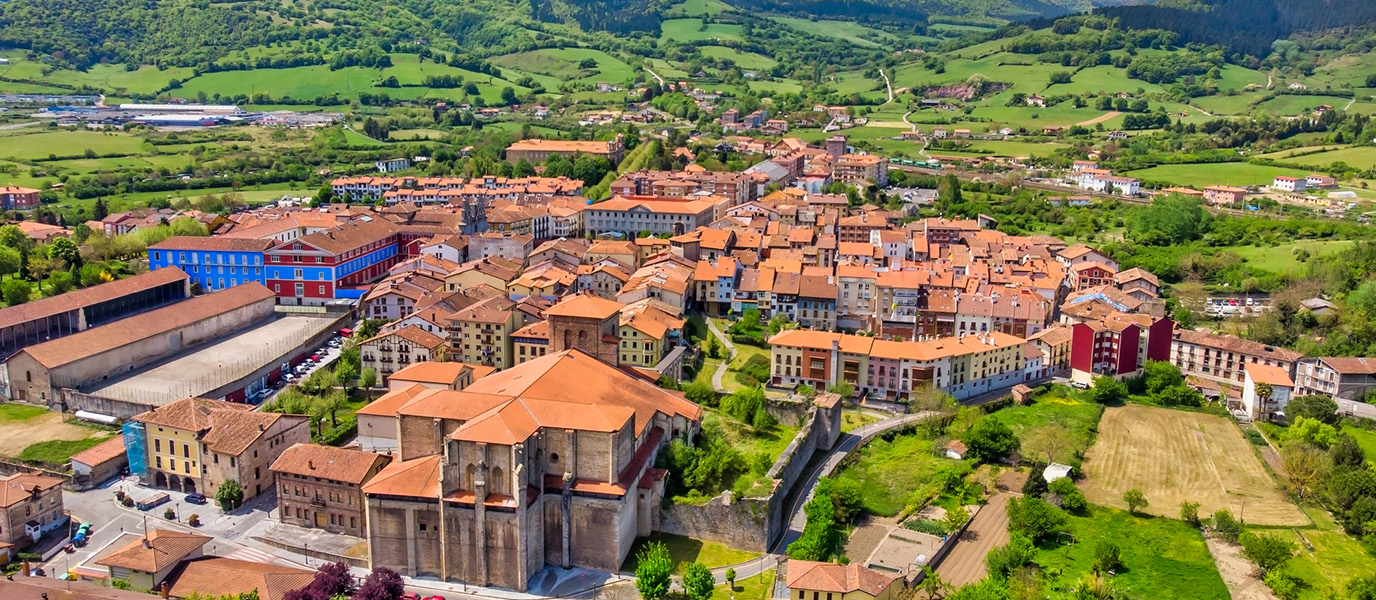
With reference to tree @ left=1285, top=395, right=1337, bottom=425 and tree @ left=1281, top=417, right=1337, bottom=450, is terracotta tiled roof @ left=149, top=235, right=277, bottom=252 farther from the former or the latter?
tree @ left=1285, top=395, right=1337, bottom=425

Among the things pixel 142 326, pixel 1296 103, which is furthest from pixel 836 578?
pixel 1296 103

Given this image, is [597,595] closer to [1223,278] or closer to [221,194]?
[1223,278]

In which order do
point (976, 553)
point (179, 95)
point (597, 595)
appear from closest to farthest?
point (597, 595) → point (976, 553) → point (179, 95)

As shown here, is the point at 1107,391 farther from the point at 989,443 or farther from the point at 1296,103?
the point at 1296,103

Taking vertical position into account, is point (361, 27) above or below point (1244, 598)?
above

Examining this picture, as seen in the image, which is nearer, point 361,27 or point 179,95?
point 179,95

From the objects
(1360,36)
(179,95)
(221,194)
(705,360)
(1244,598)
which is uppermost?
(1360,36)

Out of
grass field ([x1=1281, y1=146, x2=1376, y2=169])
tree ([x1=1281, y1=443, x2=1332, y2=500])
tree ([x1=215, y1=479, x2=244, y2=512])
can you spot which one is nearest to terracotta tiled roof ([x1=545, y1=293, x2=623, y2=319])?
tree ([x1=215, y1=479, x2=244, y2=512])

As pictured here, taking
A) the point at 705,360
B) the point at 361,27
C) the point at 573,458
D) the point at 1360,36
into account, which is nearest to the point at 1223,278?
the point at 705,360

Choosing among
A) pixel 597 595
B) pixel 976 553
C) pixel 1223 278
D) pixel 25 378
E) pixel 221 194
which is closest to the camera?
pixel 597 595
